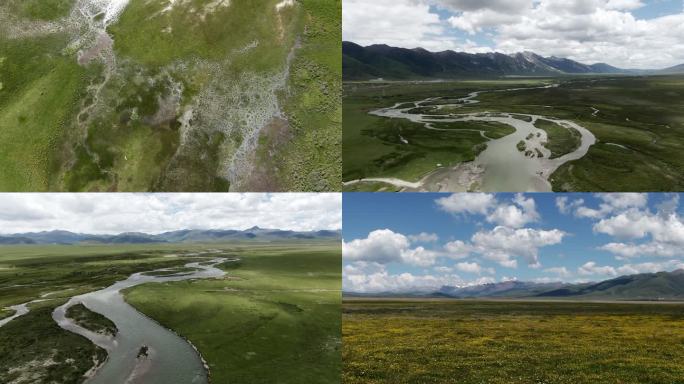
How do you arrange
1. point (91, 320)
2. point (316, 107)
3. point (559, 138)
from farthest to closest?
point (559, 138), point (91, 320), point (316, 107)

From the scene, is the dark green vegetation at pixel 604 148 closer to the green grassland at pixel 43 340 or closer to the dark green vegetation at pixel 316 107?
the dark green vegetation at pixel 316 107

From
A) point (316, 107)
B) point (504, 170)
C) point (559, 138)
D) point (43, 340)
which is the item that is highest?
point (559, 138)

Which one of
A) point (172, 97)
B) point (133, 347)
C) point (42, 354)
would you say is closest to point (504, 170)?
point (172, 97)

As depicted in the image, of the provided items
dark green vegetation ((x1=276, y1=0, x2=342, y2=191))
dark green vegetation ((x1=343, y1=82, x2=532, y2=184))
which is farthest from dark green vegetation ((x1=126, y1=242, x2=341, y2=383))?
dark green vegetation ((x1=343, y1=82, x2=532, y2=184))

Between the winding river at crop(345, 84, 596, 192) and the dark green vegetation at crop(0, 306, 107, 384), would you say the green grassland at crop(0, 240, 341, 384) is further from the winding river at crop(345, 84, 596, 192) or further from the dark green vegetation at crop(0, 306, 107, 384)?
the winding river at crop(345, 84, 596, 192)

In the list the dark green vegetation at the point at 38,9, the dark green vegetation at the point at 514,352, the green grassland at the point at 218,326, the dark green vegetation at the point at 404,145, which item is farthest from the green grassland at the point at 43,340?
the dark green vegetation at the point at 404,145

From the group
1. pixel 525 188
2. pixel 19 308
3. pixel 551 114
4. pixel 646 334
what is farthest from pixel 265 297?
pixel 551 114

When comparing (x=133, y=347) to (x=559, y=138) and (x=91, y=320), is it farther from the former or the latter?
(x=559, y=138)

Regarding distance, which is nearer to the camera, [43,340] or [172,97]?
[43,340]
